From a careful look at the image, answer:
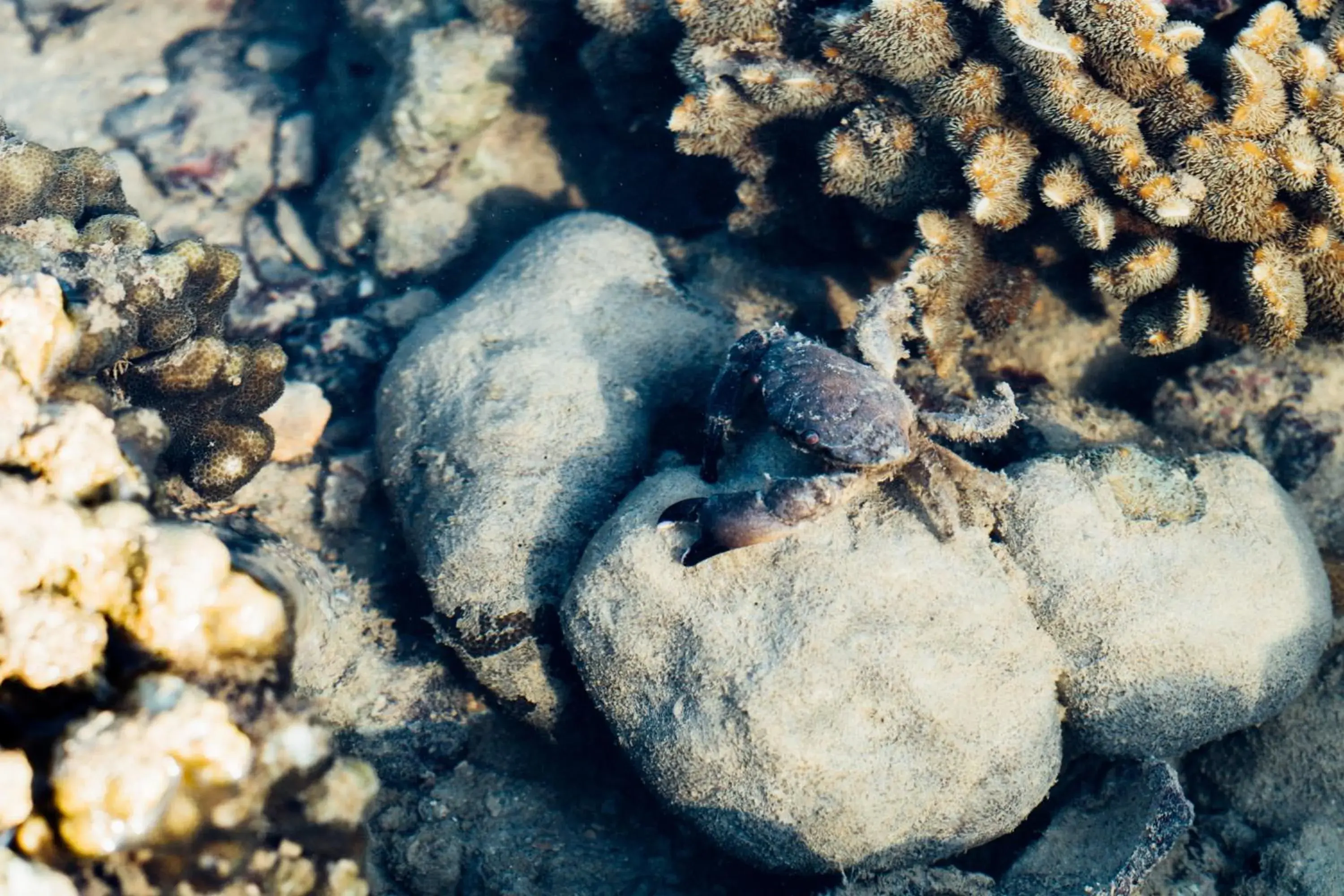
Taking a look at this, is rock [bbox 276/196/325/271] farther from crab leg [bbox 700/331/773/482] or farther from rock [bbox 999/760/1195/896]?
rock [bbox 999/760/1195/896]

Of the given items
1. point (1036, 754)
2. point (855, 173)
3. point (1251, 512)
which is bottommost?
point (1036, 754)

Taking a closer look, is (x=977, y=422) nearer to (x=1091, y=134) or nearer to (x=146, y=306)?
(x=1091, y=134)

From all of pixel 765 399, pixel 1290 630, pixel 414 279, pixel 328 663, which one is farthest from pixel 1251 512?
pixel 414 279

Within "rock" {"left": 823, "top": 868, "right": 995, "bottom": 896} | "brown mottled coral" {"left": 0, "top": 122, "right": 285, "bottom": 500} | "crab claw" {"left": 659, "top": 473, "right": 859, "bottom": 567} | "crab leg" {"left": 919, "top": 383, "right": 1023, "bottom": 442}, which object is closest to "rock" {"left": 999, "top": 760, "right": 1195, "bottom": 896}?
"rock" {"left": 823, "top": 868, "right": 995, "bottom": 896}

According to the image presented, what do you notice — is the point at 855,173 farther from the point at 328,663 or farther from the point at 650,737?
the point at 328,663

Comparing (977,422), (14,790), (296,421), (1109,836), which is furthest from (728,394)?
(14,790)

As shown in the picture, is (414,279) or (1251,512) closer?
(1251,512)
